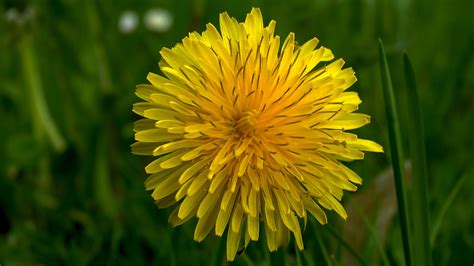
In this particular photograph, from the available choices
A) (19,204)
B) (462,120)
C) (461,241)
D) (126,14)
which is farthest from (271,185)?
(126,14)

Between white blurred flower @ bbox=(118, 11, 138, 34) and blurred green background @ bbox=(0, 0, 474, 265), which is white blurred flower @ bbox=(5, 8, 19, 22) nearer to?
blurred green background @ bbox=(0, 0, 474, 265)

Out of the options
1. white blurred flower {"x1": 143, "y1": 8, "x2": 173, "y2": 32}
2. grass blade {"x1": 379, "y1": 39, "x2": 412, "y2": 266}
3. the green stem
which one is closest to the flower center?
grass blade {"x1": 379, "y1": 39, "x2": 412, "y2": 266}

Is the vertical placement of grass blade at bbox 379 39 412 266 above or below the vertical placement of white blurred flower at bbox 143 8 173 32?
below

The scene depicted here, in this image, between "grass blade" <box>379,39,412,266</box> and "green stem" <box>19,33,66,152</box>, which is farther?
"green stem" <box>19,33,66,152</box>

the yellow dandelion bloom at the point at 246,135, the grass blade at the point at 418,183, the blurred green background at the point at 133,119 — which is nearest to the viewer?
the yellow dandelion bloom at the point at 246,135

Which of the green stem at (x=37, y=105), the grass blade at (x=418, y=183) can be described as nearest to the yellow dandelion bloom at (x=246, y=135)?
the grass blade at (x=418, y=183)

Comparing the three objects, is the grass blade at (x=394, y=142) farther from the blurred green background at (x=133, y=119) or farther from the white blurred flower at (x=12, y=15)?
the white blurred flower at (x=12, y=15)
